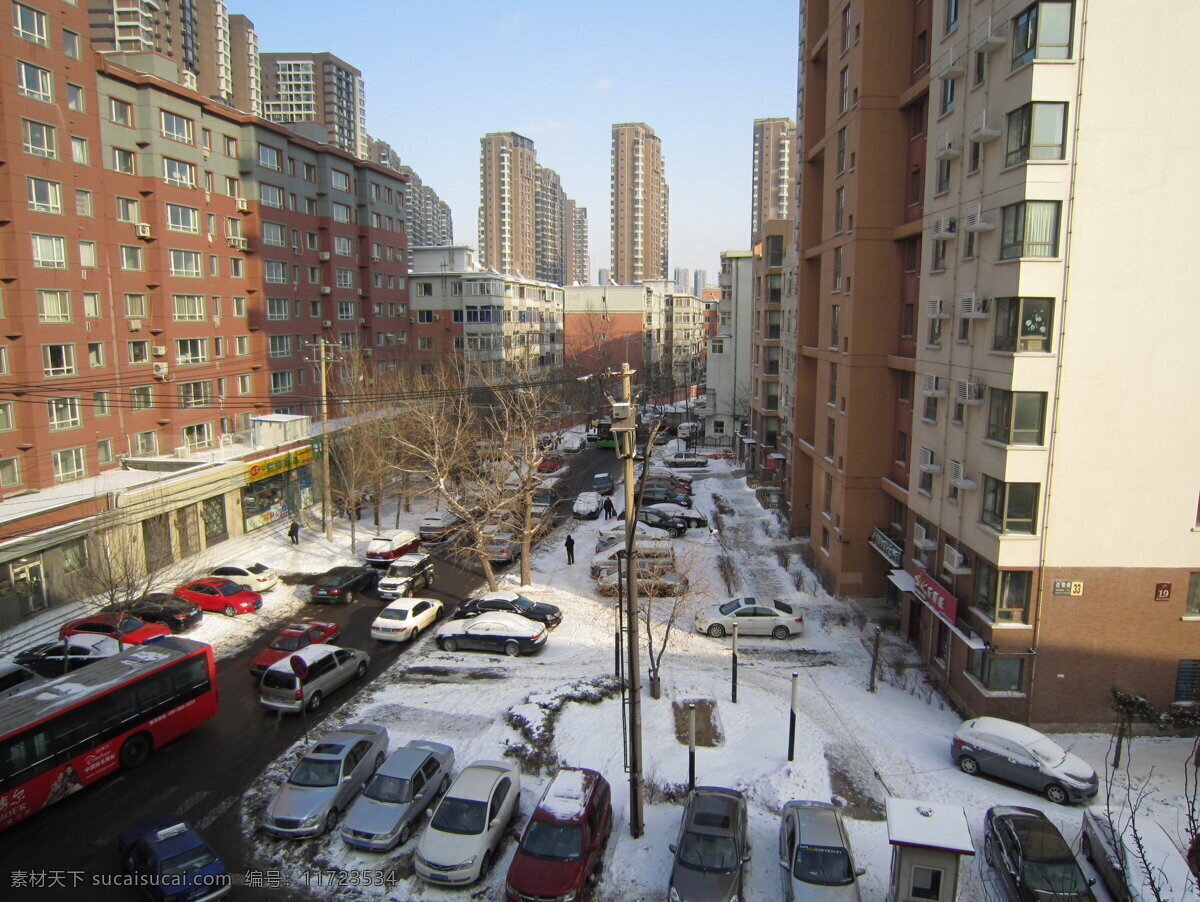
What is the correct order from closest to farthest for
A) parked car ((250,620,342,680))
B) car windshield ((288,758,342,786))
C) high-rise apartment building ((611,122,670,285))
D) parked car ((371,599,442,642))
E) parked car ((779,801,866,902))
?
1. parked car ((779,801,866,902))
2. car windshield ((288,758,342,786))
3. parked car ((250,620,342,680))
4. parked car ((371,599,442,642))
5. high-rise apartment building ((611,122,670,285))

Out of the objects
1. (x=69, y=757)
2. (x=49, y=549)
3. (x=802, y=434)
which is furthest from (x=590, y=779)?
(x=802, y=434)

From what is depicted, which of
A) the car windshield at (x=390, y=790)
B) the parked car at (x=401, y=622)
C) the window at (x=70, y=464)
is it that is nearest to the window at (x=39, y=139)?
the window at (x=70, y=464)

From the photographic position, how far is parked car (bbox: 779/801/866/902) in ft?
40.5

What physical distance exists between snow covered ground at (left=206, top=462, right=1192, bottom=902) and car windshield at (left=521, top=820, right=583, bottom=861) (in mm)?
1000

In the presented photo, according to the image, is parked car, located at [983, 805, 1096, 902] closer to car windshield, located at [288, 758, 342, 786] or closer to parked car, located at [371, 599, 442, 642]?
car windshield, located at [288, 758, 342, 786]

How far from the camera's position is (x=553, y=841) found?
43.9 ft

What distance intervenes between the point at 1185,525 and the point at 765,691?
35.5 ft

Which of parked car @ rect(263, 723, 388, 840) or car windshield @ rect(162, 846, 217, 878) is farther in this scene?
parked car @ rect(263, 723, 388, 840)

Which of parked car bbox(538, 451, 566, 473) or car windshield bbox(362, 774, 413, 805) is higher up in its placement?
Answer: parked car bbox(538, 451, 566, 473)

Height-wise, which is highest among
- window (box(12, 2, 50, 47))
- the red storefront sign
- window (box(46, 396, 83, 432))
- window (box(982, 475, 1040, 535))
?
window (box(12, 2, 50, 47))

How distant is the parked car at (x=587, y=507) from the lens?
1625 inches

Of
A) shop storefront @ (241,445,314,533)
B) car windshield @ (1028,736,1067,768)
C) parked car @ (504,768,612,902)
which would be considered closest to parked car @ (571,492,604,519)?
shop storefront @ (241,445,314,533)

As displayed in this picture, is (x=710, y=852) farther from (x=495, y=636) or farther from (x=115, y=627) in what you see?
(x=115, y=627)

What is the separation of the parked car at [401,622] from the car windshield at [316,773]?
9.21 m
